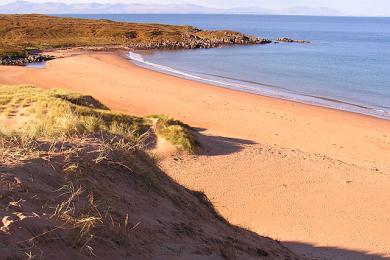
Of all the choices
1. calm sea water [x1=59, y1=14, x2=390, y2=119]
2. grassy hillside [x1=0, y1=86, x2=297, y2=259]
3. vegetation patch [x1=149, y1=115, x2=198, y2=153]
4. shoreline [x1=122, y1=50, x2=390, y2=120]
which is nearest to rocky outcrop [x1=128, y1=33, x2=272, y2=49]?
calm sea water [x1=59, y1=14, x2=390, y2=119]

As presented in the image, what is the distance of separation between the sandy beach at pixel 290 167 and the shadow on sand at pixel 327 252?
2 centimetres

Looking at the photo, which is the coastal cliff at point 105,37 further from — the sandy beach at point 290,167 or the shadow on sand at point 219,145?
the shadow on sand at point 219,145

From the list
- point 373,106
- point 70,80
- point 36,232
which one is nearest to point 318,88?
point 373,106

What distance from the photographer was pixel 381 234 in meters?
9.55

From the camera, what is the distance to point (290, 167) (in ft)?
42.9

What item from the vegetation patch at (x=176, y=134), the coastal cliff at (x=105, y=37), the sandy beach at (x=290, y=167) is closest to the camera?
the sandy beach at (x=290, y=167)

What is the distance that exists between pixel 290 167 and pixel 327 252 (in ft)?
15.8

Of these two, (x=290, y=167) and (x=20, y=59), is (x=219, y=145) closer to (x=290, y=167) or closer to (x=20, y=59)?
(x=290, y=167)

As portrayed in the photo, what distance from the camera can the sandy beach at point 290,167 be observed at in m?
9.58

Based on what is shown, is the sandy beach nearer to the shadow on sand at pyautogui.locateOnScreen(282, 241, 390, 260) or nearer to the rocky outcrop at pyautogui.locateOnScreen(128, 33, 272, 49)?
the shadow on sand at pyautogui.locateOnScreen(282, 241, 390, 260)

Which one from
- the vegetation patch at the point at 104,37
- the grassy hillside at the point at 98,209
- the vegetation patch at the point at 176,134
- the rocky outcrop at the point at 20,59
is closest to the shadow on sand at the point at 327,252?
the grassy hillside at the point at 98,209

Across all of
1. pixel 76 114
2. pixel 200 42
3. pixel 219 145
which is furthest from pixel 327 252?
pixel 200 42

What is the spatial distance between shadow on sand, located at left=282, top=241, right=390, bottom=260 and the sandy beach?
0.02m

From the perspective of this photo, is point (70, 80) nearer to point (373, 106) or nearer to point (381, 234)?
point (373, 106)
